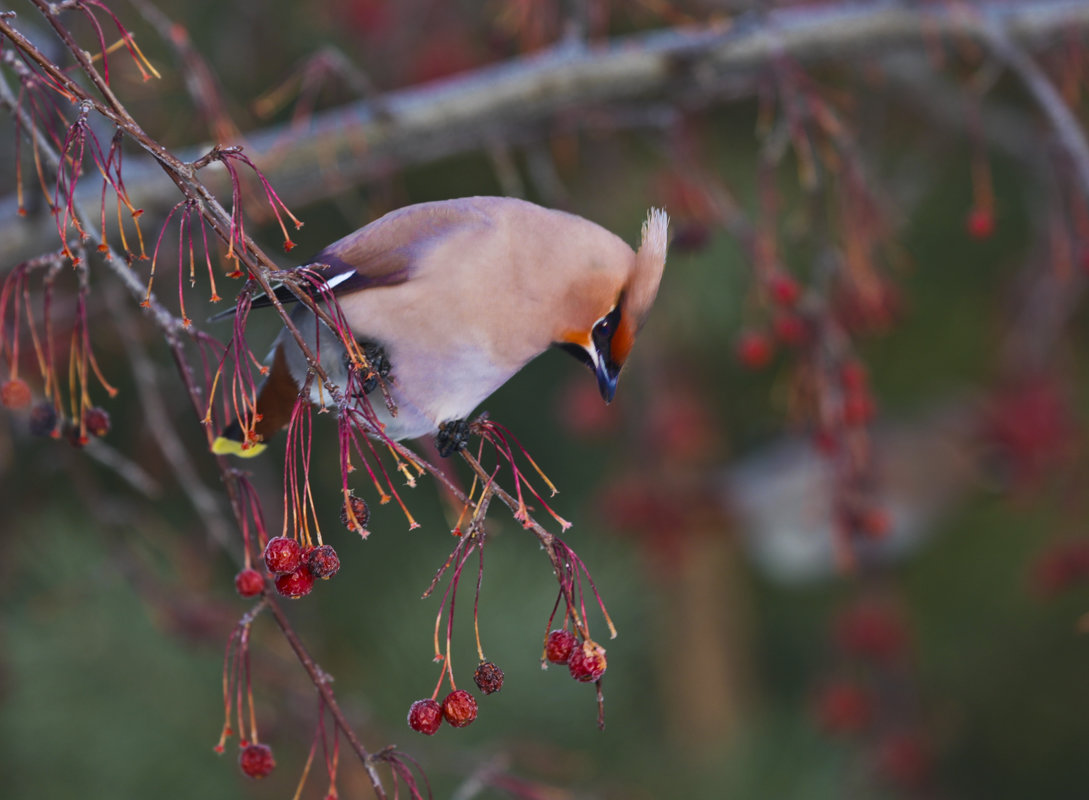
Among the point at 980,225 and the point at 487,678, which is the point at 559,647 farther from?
the point at 980,225

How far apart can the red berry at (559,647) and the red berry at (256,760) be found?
20 centimetres

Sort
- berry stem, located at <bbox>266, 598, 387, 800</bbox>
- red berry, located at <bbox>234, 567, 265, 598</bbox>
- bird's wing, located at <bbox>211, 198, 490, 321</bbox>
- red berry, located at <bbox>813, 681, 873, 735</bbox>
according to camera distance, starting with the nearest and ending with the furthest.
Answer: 1. berry stem, located at <bbox>266, 598, 387, 800</bbox>
2. red berry, located at <bbox>234, 567, 265, 598</bbox>
3. bird's wing, located at <bbox>211, 198, 490, 321</bbox>
4. red berry, located at <bbox>813, 681, 873, 735</bbox>

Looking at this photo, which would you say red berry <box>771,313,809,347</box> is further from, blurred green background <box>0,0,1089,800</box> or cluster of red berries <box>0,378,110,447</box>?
cluster of red berries <box>0,378,110,447</box>

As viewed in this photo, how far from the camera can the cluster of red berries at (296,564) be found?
24.3 inches

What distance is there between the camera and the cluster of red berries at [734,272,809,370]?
42.8 inches

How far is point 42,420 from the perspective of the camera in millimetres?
826

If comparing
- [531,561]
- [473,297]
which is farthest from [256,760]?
[531,561]

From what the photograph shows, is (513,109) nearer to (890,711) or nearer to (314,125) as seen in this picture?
(314,125)

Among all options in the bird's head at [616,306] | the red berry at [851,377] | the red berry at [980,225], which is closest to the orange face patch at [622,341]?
the bird's head at [616,306]

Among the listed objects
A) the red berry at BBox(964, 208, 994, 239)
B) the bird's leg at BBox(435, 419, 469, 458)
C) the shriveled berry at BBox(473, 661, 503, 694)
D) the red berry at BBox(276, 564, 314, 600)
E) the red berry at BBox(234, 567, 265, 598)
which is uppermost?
the red berry at BBox(964, 208, 994, 239)

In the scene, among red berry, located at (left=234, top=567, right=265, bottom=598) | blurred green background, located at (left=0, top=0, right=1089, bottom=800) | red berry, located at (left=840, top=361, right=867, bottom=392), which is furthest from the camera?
blurred green background, located at (left=0, top=0, right=1089, bottom=800)

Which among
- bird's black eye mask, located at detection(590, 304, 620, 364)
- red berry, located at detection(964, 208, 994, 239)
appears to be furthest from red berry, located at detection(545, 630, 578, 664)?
red berry, located at detection(964, 208, 994, 239)

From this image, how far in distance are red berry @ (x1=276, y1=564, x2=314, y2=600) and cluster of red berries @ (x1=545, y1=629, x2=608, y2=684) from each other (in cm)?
14

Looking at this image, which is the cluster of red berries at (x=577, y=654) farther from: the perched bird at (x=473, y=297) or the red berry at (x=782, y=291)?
the red berry at (x=782, y=291)
